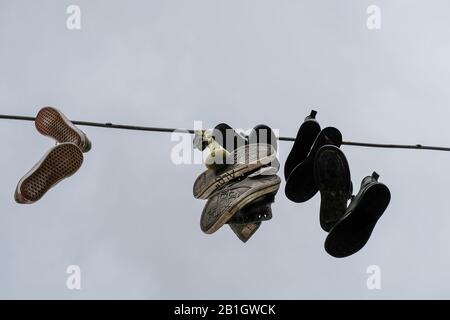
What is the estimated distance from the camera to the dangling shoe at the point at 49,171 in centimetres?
309

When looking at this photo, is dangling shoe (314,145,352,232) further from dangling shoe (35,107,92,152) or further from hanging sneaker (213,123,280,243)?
dangling shoe (35,107,92,152)

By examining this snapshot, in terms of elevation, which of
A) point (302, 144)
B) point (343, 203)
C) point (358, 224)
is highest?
point (302, 144)

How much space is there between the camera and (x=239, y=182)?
333cm

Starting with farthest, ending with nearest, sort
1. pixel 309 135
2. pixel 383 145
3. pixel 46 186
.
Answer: pixel 309 135, pixel 383 145, pixel 46 186

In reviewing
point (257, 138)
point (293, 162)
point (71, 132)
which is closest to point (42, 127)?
point (71, 132)

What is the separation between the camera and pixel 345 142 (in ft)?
11.6

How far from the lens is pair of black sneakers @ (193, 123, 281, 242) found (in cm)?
323

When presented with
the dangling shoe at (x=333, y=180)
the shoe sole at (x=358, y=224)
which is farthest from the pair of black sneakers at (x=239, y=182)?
the shoe sole at (x=358, y=224)

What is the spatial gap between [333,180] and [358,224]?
0.24 metres

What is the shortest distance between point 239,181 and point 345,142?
1.95ft

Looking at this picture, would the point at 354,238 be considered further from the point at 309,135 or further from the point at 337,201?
the point at 309,135

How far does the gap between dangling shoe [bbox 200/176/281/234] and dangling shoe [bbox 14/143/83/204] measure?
25.4 inches

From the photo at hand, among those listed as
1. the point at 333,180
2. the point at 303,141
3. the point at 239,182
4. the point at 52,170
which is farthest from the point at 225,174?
the point at 52,170

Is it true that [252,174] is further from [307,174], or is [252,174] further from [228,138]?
[307,174]
